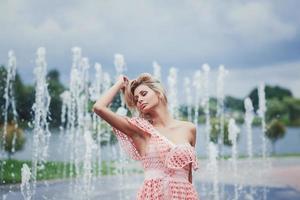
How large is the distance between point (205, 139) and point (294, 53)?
8.56ft

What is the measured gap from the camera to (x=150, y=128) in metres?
2.42

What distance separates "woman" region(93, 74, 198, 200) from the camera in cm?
232

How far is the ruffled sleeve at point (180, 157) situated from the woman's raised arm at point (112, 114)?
19cm

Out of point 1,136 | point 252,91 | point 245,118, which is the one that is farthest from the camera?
point 245,118

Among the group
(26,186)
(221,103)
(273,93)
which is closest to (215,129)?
(221,103)

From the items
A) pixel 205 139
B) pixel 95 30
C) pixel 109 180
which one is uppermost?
pixel 95 30

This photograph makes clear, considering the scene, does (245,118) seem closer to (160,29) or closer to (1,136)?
(160,29)

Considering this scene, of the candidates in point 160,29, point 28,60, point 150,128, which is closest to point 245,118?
point 160,29

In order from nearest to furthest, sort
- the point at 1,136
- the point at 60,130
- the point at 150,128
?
the point at 150,128 < the point at 1,136 < the point at 60,130

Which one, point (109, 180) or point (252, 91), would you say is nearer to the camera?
point (109, 180)

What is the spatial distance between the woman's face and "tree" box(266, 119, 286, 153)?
11.2 metres

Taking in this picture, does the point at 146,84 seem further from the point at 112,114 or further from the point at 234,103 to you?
the point at 234,103

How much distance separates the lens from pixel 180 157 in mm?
2316

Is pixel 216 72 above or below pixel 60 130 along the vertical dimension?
above
